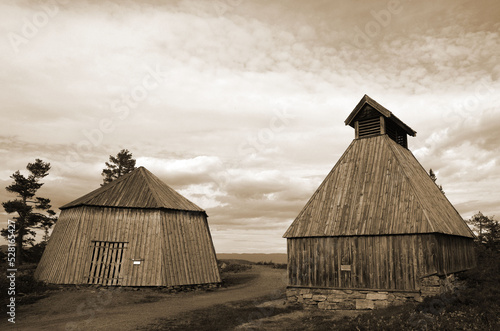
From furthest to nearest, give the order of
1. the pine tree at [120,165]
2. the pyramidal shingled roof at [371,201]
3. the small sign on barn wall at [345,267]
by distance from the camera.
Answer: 1. the pine tree at [120,165]
2. the small sign on barn wall at [345,267]
3. the pyramidal shingled roof at [371,201]

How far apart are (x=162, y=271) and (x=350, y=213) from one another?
44.2 ft

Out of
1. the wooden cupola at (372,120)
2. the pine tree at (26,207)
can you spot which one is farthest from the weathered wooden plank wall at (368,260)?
the pine tree at (26,207)

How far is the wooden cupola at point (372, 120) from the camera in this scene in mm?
23000

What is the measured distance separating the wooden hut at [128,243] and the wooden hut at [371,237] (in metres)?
9.38

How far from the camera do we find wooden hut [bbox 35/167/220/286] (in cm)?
2462

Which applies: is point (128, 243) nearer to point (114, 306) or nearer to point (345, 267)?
point (114, 306)

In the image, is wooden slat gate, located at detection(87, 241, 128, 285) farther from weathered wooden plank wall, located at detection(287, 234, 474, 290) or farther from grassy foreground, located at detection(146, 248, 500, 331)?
weathered wooden plank wall, located at detection(287, 234, 474, 290)

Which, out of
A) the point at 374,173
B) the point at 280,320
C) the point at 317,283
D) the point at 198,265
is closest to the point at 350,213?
the point at 374,173

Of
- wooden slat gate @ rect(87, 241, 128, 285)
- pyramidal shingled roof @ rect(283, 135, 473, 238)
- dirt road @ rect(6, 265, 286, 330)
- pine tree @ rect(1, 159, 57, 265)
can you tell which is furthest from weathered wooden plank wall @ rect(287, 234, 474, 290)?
pine tree @ rect(1, 159, 57, 265)

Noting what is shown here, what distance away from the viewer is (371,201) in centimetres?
1984

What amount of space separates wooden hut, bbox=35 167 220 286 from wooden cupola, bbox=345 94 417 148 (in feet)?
48.3

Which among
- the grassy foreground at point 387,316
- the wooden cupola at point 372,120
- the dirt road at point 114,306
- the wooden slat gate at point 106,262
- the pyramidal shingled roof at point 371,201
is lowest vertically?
the dirt road at point 114,306

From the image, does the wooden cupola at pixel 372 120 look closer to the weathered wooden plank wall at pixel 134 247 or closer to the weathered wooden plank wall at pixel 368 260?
the weathered wooden plank wall at pixel 368 260

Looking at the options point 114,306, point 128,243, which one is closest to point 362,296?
point 114,306
